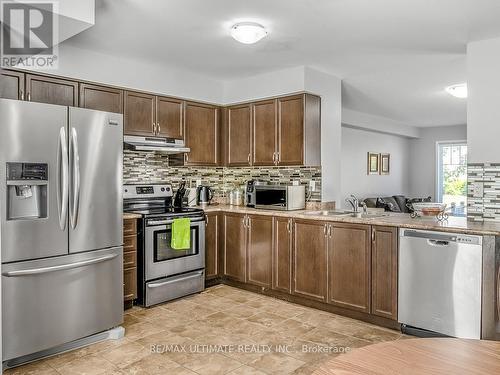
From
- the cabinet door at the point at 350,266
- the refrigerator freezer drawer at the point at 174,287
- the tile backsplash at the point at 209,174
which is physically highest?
the tile backsplash at the point at 209,174

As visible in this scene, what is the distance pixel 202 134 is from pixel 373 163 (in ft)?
15.8

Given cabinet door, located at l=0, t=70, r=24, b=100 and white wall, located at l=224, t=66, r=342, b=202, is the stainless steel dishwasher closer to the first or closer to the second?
white wall, located at l=224, t=66, r=342, b=202

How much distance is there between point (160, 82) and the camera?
14.7ft

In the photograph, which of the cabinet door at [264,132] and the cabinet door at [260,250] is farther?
the cabinet door at [264,132]

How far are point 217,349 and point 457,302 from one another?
6.06ft

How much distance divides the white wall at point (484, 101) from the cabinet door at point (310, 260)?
1.54 meters

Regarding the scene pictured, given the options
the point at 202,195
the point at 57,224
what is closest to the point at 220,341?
the point at 57,224

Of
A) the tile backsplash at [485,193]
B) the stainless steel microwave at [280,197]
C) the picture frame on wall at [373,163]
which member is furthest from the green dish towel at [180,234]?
the picture frame on wall at [373,163]

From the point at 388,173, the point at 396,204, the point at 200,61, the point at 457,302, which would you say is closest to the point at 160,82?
the point at 200,61

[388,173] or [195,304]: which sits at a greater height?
[388,173]

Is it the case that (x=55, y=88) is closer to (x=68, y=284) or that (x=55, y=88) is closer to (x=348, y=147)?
(x=68, y=284)

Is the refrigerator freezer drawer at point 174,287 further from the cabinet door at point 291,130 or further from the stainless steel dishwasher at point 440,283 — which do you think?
the stainless steel dishwasher at point 440,283

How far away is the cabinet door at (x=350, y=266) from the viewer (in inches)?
139

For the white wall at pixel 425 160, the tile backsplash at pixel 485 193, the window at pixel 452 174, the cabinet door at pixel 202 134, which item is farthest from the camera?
the white wall at pixel 425 160
